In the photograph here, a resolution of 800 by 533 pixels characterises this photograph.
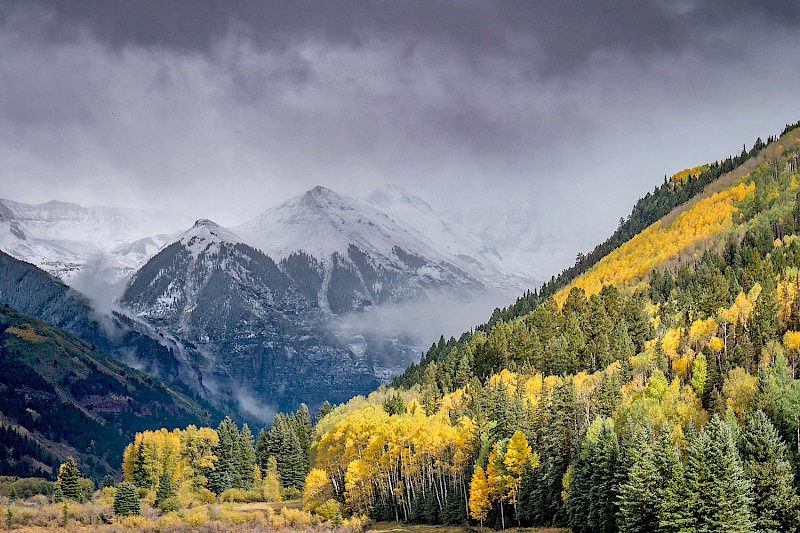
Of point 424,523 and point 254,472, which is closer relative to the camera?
point 424,523

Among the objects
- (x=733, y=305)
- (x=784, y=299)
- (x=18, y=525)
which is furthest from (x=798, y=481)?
(x=18, y=525)

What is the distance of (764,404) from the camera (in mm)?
95500

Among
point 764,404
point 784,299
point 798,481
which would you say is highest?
point 784,299

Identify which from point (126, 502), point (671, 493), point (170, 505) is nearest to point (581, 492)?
point (671, 493)

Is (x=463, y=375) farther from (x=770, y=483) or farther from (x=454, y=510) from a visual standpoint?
(x=770, y=483)

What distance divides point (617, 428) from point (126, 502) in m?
83.2

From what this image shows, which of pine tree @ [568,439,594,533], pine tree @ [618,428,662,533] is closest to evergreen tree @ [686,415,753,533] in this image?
pine tree @ [618,428,662,533]

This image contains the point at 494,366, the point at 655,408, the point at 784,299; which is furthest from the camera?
the point at 494,366

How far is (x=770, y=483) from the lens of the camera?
257ft

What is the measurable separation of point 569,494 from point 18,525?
8356 centimetres

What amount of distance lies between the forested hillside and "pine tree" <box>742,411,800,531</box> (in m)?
0.14

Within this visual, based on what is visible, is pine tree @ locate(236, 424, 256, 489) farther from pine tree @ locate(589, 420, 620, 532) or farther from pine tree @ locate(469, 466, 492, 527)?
pine tree @ locate(589, 420, 620, 532)

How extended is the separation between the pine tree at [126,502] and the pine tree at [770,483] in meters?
101

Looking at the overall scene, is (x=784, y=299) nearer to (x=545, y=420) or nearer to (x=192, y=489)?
(x=545, y=420)
